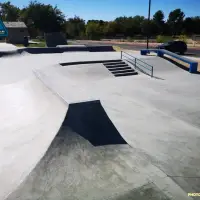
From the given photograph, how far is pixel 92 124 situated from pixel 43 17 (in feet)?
216

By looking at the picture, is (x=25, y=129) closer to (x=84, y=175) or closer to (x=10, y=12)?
(x=84, y=175)

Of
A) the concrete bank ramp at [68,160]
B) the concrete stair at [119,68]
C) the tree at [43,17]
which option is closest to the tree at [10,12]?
the tree at [43,17]

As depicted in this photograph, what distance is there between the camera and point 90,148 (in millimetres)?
5066

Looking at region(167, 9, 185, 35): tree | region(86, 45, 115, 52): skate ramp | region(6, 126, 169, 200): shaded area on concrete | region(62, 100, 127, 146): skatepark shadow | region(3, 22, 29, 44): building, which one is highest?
region(167, 9, 185, 35): tree

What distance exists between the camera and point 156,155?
5320 mm

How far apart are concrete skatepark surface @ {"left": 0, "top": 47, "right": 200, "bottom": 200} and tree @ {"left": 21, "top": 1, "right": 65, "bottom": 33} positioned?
6096 cm

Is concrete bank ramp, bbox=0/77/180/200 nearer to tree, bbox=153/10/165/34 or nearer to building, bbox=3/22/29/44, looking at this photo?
building, bbox=3/22/29/44

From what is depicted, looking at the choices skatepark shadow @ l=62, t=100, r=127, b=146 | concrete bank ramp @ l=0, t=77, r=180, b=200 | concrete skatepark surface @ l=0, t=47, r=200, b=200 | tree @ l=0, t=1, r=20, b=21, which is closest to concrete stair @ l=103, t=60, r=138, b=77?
concrete skatepark surface @ l=0, t=47, r=200, b=200

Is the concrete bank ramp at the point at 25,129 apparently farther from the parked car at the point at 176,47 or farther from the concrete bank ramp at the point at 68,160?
the parked car at the point at 176,47

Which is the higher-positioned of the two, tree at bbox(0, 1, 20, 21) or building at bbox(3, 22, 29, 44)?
tree at bbox(0, 1, 20, 21)

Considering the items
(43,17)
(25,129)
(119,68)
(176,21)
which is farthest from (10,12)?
(25,129)

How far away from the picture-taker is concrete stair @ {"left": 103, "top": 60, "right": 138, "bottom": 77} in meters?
14.9

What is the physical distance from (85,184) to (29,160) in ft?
4.41

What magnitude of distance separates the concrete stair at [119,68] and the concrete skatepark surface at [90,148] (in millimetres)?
5606
